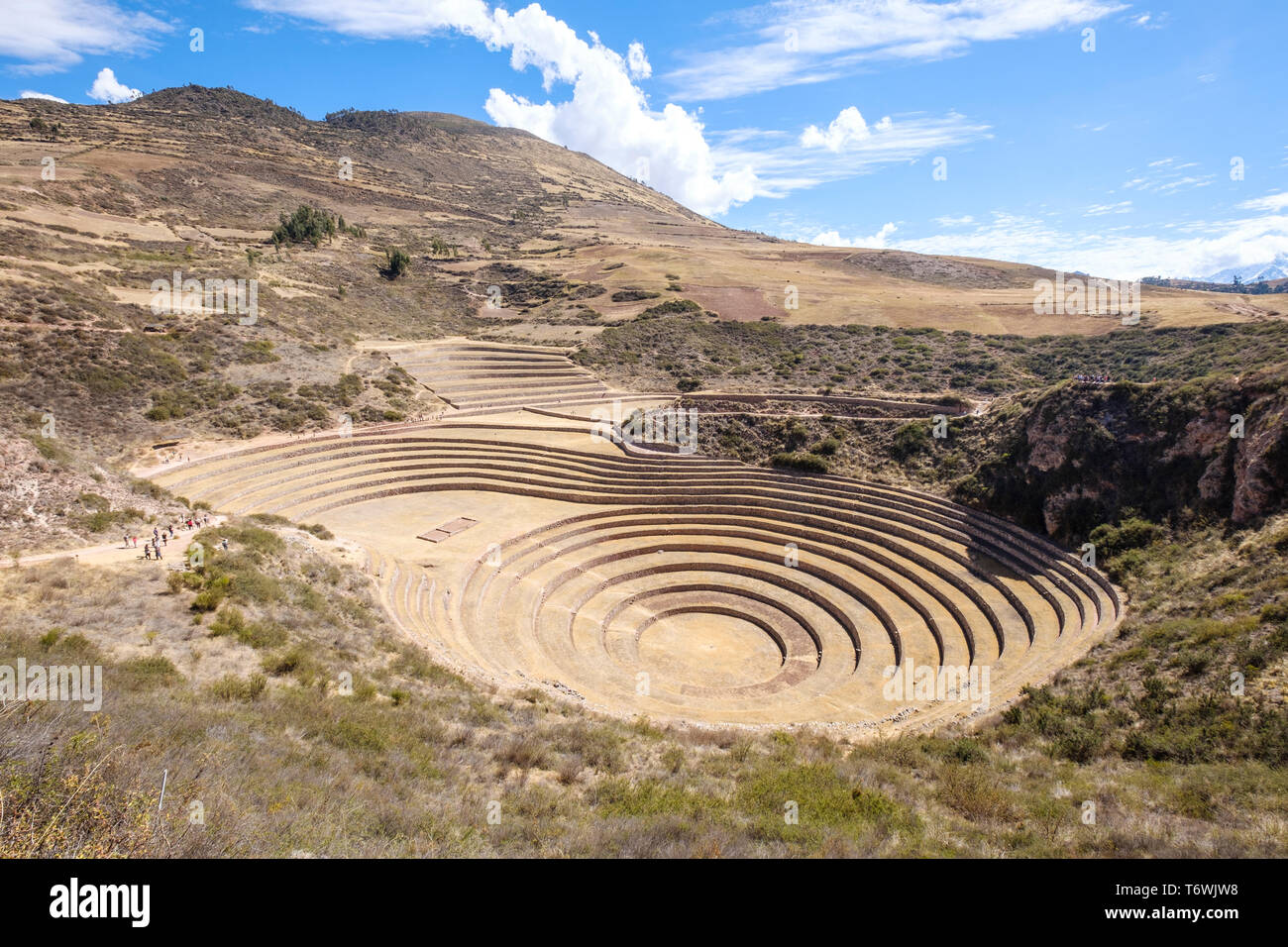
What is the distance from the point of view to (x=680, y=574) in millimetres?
23094

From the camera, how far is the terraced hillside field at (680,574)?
16.3 meters

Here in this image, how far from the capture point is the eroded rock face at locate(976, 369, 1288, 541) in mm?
16623

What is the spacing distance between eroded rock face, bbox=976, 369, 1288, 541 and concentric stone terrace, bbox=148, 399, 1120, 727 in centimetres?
211

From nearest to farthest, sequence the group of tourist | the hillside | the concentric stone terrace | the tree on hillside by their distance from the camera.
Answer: the hillside, the group of tourist, the concentric stone terrace, the tree on hillside

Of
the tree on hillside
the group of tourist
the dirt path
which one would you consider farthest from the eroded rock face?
the tree on hillside

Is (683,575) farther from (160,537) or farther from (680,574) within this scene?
(160,537)

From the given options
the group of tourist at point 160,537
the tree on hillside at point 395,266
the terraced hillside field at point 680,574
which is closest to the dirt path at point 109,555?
the group of tourist at point 160,537

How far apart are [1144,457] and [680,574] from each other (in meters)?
17.0

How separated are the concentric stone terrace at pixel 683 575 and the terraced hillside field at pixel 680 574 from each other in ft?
0.27

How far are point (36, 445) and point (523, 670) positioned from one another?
607 inches

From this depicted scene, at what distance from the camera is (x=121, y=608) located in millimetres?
11602

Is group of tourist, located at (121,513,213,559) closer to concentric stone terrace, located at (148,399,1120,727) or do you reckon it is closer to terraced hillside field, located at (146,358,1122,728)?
terraced hillside field, located at (146,358,1122,728)

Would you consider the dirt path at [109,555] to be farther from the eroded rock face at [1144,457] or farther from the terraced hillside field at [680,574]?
the eroded rock face at [1144,457]

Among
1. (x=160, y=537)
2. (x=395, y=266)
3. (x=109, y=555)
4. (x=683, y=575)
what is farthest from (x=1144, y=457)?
(x=395, y=266)
